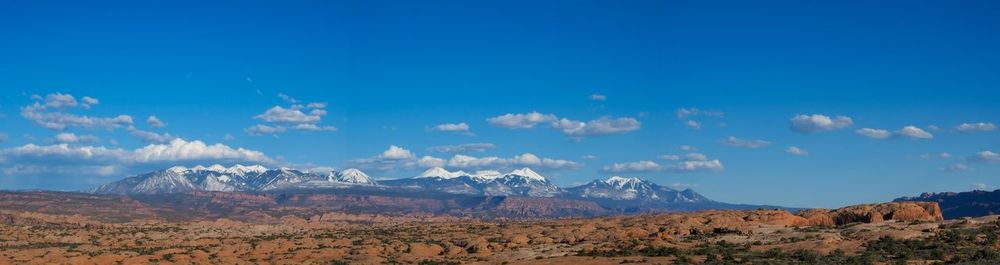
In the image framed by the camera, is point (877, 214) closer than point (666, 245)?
No

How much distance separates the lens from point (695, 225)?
86188 mm

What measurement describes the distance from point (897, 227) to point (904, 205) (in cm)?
2022

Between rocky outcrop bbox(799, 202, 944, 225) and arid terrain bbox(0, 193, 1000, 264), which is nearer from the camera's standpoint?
arid terrain bbox(0, 193, 1000, 264)

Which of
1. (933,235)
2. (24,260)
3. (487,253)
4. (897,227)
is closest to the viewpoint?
(933,235)

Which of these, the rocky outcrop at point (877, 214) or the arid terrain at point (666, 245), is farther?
the rocky outcrop at point (877, 214)

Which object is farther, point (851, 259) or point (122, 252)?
point (122, 252)

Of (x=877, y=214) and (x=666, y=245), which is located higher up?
(x=877, y=214)

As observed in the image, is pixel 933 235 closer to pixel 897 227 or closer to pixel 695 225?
pixel 897 227

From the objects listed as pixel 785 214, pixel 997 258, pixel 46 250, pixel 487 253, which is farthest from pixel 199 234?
pixel 997 258

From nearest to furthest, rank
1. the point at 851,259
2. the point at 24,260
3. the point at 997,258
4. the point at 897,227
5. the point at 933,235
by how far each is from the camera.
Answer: the point at 997,258 → the point at 851,259 → the point at 933,235 → the point at 897,227 → the point at 24,260

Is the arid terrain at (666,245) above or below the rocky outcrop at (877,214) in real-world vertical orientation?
below

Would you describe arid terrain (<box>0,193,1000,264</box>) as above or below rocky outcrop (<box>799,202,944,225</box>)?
below

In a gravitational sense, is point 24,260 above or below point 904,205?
below

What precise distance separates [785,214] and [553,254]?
3080cm
